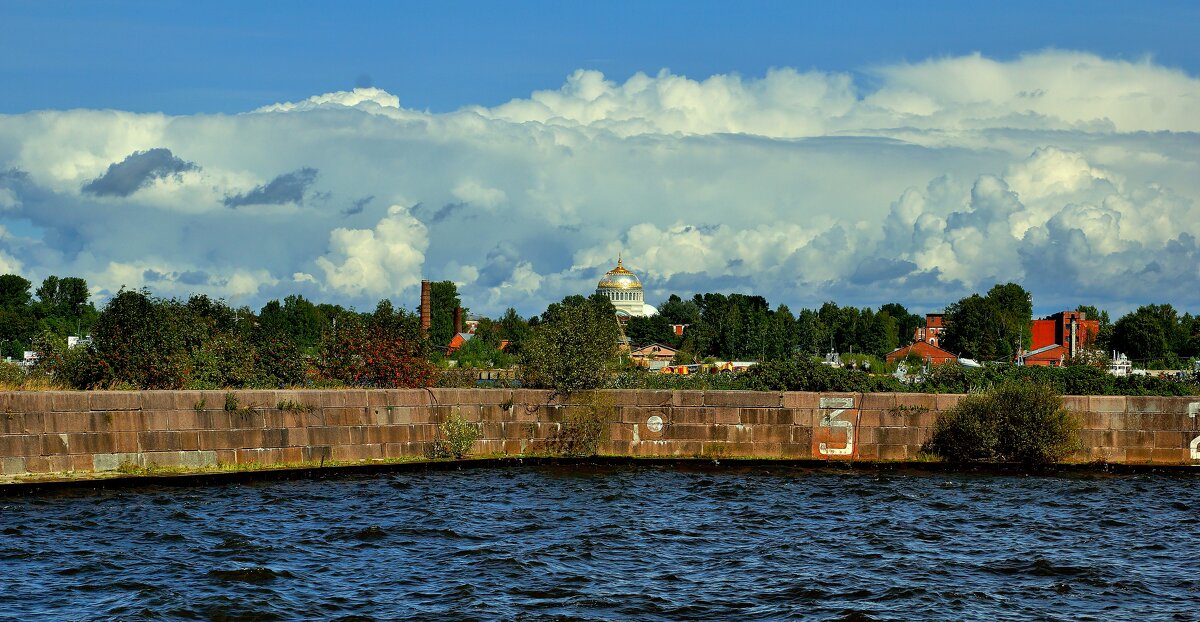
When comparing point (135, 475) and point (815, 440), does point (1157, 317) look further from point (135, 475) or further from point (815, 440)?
point (135, 475)

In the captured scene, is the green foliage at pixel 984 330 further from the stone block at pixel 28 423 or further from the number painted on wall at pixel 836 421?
the stone block at pixel 28 423

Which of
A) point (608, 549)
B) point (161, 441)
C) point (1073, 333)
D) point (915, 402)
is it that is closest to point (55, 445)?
point (161, 441)

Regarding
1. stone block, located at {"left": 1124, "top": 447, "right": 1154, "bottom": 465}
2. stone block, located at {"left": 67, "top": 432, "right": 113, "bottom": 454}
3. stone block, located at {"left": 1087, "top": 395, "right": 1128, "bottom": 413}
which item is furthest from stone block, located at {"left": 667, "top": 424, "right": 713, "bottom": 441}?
stone block, located at {"left": 67, "top": 432, "right": 113, "bottom": 454}

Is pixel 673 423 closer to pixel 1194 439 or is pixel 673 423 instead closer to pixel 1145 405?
pixel 1145 405

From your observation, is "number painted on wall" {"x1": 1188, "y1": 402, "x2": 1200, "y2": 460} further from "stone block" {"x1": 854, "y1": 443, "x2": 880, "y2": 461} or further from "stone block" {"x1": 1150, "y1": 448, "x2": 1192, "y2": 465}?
"stone block" {"x1": 854, "y1": 443, "x2": 880, "y2": 461}

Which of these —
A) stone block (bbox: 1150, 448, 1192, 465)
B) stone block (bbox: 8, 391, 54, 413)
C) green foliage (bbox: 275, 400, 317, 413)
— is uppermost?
stone block (bbox: 8, 391, 54, 413)

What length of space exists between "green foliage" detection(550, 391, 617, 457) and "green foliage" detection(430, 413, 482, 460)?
7.38 ft

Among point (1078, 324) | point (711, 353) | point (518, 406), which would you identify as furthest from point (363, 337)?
point (711, 353)

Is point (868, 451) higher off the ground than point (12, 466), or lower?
lower

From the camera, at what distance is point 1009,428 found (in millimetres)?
29188

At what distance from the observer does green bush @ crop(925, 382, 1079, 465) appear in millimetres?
29062

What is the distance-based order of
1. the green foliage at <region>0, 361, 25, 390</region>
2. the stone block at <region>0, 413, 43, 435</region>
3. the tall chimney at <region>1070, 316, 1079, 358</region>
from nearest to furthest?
1. the stone block at <region>0, 413, 43, 435</region>
2. the green foliage at <region>0, 361, 25, 390</region>
3. the tall chimney at <region>1070, 316, 1079, 358</region>

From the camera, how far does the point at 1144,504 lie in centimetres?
2484

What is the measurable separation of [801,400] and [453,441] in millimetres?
8531
